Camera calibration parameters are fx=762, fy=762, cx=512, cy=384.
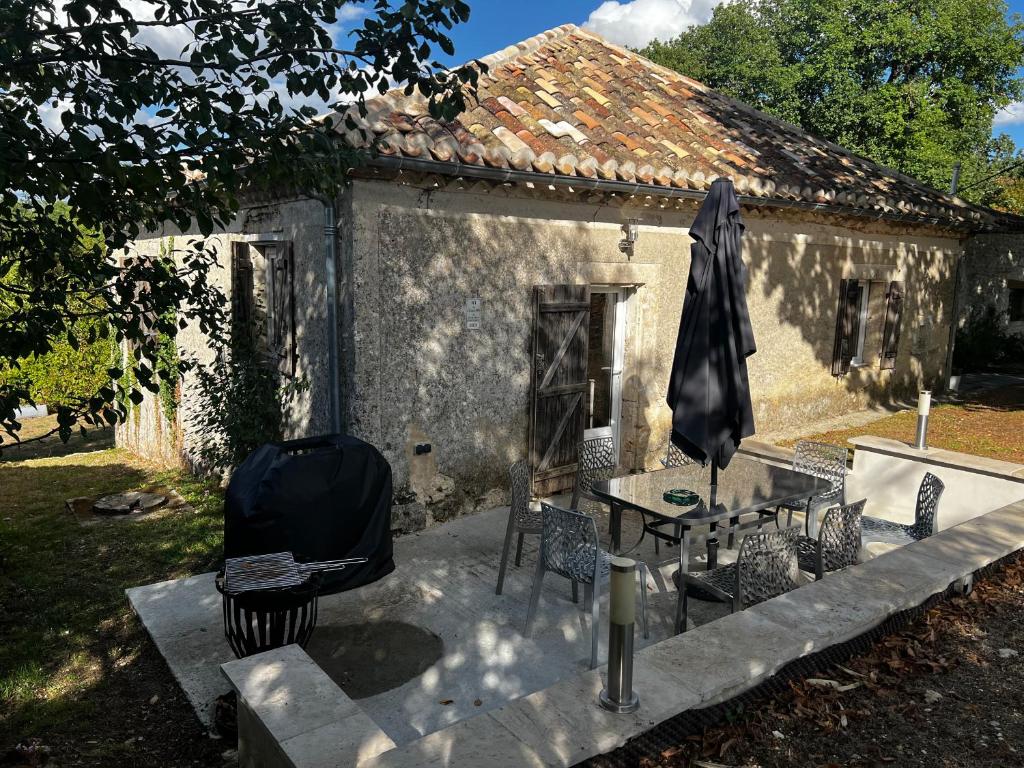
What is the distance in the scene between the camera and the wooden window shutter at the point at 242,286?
7500 mm

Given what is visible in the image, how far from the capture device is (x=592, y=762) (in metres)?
2.51

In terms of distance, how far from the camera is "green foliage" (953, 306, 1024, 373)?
1652 cm

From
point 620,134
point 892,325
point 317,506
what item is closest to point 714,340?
point 317,506

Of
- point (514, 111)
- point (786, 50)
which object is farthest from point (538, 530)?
point (786, 50)

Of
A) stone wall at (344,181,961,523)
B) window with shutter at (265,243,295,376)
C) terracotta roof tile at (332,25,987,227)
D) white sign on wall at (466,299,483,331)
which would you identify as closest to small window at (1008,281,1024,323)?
terracotta roof tile at (332,25,987,227)

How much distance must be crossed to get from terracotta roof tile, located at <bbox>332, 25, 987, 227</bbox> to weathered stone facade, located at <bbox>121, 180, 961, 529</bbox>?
16.2 inches

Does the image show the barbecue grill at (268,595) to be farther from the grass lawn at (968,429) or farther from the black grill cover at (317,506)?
the grass lawn at (968,429)

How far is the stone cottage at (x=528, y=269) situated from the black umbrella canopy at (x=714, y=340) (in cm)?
205

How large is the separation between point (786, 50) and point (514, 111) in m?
24.3

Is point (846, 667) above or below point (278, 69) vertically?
below

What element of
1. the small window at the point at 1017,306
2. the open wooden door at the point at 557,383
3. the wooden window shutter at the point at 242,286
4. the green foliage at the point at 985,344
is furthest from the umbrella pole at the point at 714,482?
the small window at the point at 1017,306

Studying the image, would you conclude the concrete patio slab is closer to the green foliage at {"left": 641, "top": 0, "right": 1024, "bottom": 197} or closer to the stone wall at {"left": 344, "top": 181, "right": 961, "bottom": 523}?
the stone wall at {"left": 344, "top": 181, "right": 961, "bottom": 523}

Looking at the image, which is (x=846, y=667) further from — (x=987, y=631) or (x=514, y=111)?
(x=514, y=111)

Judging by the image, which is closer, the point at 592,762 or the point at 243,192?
the point at 592,762
